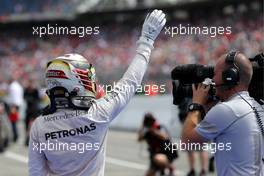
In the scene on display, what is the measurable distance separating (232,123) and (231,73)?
0.88ft

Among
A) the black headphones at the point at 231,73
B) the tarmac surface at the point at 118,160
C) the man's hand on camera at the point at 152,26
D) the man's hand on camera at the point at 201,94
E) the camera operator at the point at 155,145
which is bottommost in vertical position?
the tarmac surface at the point at 118,160

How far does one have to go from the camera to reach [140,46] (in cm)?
381

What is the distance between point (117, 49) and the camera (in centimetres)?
3316

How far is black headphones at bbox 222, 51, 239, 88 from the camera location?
3.71 meters

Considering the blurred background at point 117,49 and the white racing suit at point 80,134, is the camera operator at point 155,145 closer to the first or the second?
the blurred background at point 117,49

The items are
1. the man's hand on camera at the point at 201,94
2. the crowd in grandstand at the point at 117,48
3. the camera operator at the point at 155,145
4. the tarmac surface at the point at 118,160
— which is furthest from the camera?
the crowd in grandstand at the point at 117,48

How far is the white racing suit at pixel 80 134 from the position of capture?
3.74 m

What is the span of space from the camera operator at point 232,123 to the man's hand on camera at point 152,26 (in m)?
0.38

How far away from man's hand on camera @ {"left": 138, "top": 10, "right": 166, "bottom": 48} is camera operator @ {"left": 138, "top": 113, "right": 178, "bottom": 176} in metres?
6.59

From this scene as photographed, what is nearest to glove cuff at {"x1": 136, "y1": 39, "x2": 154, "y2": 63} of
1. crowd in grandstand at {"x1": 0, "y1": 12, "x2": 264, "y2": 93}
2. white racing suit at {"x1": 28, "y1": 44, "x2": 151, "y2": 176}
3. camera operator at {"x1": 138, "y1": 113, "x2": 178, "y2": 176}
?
white racing suit at {"x1": 28, "y1": 44, "x2": 151, "y2": 176}

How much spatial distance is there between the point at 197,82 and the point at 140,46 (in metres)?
0.40
